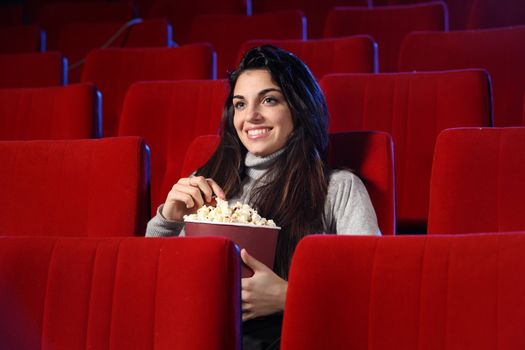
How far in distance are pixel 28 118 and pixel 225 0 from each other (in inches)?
21.4

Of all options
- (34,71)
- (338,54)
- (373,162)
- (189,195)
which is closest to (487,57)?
(338,54)

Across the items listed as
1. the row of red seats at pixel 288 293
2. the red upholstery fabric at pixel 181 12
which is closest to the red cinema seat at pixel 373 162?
the row of red seats at pixel 288 293

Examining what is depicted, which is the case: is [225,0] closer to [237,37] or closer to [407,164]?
[237,37]

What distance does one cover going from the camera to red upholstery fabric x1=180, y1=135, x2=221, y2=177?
664 millimetres

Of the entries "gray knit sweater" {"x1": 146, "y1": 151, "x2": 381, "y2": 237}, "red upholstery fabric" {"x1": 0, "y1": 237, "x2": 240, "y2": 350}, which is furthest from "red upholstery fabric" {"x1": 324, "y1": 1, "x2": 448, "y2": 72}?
"red upholstery fabric" {"x1": 0, "y1": 237, "x2": 240, "y2": 350}

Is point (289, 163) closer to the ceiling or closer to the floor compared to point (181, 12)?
closer to the floor

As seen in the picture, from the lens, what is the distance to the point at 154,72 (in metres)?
0.95

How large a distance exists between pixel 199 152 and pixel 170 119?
118 mm

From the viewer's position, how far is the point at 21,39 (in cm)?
126

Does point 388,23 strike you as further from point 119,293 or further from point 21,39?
point 119,293

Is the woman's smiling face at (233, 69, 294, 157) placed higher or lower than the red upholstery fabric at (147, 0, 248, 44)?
lower

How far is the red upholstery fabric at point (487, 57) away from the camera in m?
0.82

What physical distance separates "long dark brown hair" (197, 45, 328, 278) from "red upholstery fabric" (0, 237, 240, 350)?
0.17 m

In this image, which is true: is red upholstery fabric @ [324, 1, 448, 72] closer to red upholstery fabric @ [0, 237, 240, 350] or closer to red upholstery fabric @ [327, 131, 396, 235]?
red upholstery fabric @ [327, 131, 396, 235]
